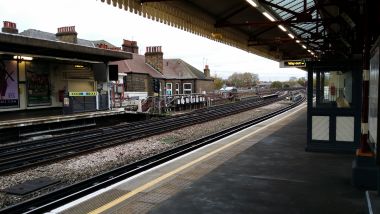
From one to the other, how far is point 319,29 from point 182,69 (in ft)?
99.3

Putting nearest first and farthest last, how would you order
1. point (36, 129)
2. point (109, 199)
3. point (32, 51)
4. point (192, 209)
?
point (192, 209)
point (109, 199)
point (36, 129)
point (32, 51)

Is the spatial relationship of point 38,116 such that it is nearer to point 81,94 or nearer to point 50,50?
point 81,94

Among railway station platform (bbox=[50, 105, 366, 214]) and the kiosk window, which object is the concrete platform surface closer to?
railway station platform (bbox=[50, 105, 366, 214])

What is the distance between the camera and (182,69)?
45969 millimetres

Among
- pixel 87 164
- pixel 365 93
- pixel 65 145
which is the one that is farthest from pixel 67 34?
pixel 365 93

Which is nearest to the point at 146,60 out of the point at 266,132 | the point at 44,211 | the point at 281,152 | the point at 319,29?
the point at 319,29

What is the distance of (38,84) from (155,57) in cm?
2122

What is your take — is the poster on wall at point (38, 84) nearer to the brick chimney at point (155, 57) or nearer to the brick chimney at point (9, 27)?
the brick chimney at point (9, 27)

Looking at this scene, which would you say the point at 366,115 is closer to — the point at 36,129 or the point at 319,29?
the point at 319,29

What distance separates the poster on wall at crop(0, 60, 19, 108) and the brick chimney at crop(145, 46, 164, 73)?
2264 cm

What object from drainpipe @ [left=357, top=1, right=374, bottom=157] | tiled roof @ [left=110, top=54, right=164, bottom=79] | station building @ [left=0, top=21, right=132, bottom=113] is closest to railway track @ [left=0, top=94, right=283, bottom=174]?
station building @ [left=0, top=21, right=132, bottom=113]

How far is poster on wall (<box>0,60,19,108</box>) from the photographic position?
1777cm

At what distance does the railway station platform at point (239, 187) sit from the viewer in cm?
517

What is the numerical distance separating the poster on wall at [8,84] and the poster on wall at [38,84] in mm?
898
